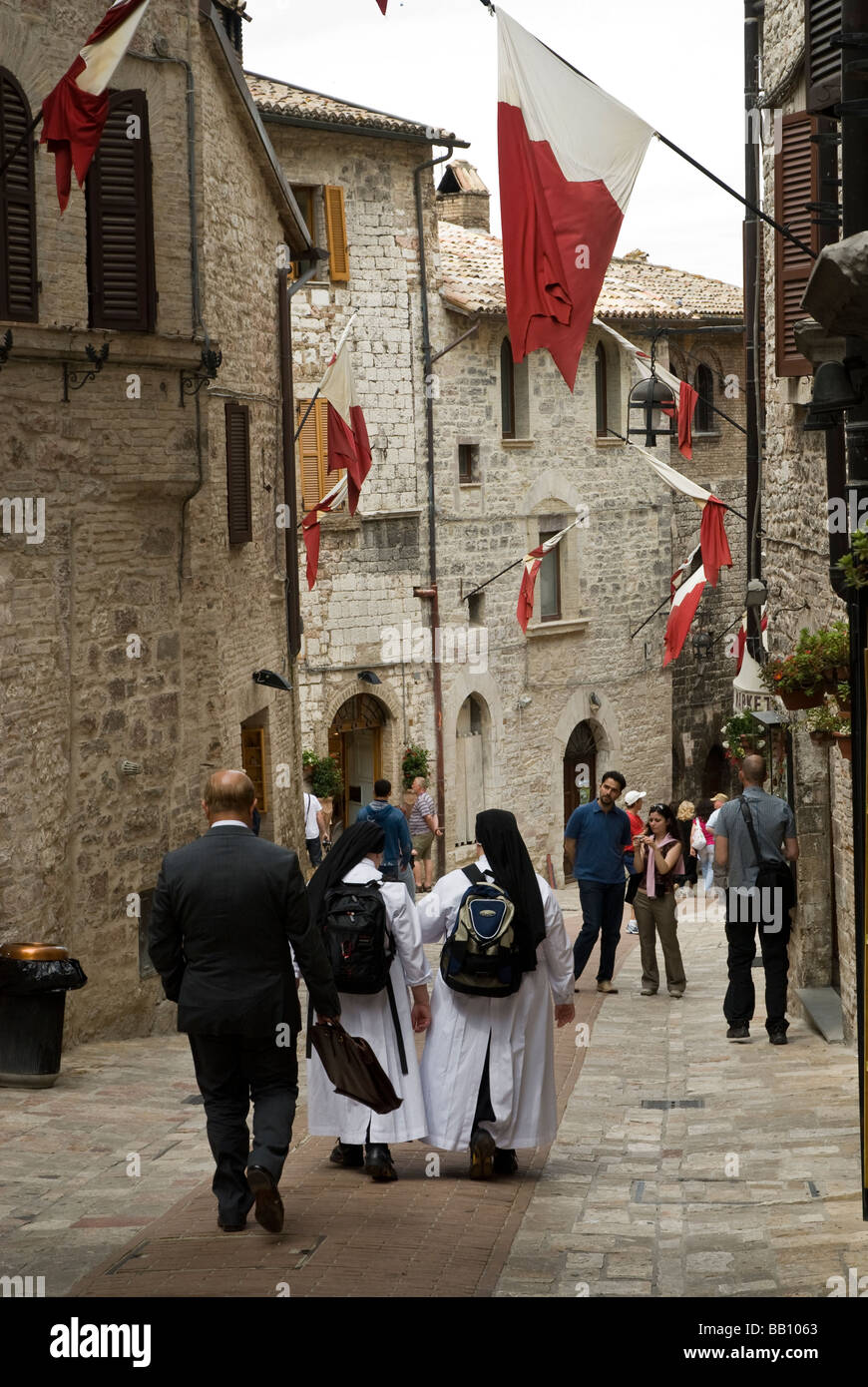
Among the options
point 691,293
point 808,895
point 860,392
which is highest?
point 691,293

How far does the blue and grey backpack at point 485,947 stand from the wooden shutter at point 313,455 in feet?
55.3

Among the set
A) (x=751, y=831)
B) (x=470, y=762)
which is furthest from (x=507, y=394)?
(x=751, y=831)

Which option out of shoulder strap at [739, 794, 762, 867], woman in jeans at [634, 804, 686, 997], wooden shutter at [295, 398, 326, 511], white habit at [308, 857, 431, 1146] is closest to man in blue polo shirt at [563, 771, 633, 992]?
woman in jeans at [634, 804, 686, 997]

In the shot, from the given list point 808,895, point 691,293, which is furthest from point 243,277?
point 691,293

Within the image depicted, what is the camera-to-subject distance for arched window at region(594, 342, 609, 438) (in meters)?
28.8

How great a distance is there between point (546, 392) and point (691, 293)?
17.4ft

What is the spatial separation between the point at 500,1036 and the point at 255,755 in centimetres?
940

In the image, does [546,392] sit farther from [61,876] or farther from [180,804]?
[61,876]

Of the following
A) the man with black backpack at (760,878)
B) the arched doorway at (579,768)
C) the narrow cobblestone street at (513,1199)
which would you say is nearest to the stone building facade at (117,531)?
the narrow cobblestone street at (513,1199)

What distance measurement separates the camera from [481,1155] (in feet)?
23.3

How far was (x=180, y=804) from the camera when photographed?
12.5 metres

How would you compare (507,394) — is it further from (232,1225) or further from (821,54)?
(232,1225)

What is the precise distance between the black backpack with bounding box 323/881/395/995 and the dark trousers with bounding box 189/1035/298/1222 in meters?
1.00

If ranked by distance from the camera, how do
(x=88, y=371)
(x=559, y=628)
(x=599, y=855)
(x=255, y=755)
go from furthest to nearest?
(x=559, y=628) < (x=255, y=755) < (x=599, y=855) < (x=88, y=371)
